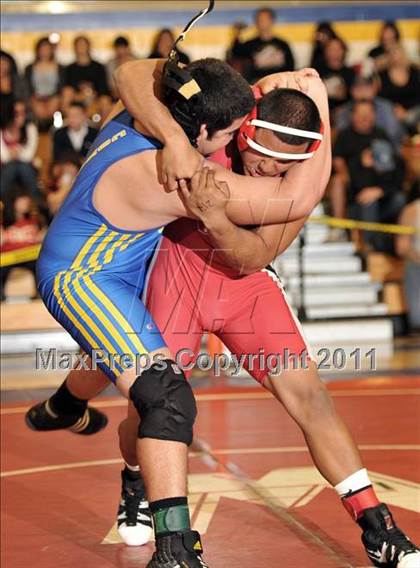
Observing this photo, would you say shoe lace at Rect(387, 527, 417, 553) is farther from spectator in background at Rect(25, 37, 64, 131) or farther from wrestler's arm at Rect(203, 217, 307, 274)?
spectator in background at Rect(25, 37, 64, 131)

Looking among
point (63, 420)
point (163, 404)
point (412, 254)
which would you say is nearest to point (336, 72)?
point (412, 254)

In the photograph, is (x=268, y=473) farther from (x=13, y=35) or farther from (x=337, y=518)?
(x=13, y=35)

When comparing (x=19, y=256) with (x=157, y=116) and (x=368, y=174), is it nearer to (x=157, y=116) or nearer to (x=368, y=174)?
(x=368, y=174)

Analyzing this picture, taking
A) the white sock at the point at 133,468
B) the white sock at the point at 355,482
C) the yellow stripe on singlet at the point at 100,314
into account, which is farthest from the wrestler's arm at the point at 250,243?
the white sock at the point at 133,468

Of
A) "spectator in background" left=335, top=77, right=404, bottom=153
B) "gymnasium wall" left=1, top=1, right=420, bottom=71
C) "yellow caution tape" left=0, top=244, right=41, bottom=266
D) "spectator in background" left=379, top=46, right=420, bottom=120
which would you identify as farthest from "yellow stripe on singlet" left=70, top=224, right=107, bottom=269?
"spectator in background" left=379, top=46, right=420, bottom=120

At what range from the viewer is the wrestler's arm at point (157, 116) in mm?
3488

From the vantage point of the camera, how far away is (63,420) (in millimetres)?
4785

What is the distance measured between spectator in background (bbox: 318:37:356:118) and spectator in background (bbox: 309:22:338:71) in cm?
3

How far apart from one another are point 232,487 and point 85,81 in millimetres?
5956

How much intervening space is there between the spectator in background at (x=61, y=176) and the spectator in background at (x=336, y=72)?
2383mm

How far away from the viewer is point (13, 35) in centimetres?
1047

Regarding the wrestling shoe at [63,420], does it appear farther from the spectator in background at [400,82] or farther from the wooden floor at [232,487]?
the spectator in background at [400,82]

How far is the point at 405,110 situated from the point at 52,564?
7422mm

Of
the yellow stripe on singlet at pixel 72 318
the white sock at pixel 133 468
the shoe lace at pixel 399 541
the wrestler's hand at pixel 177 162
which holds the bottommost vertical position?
the shoe lace at pixel 399 541
